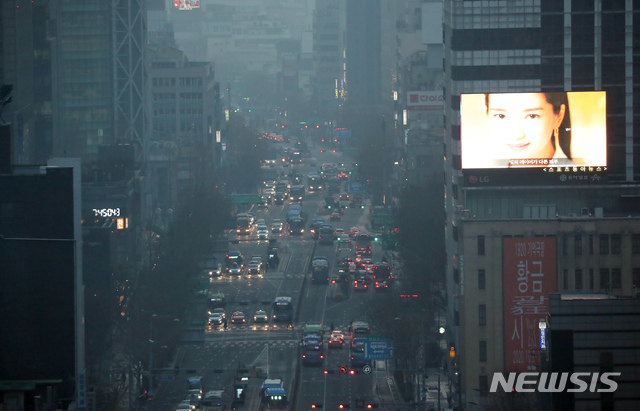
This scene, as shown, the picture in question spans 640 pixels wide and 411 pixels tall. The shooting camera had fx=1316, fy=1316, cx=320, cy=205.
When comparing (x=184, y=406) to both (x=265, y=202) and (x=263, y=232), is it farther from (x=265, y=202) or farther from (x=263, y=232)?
(x=265, y=202)

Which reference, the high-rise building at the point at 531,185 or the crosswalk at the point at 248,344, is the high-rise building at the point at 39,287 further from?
the crosswalk at the point at 248,344

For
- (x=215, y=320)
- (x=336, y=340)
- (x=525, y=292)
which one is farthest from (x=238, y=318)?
(x=525, y=292)

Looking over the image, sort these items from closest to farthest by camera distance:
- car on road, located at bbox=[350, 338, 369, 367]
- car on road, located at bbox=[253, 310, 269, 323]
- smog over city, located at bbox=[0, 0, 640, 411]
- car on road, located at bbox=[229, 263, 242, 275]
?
smog over city, located at bbox=[0, 0, 640, 411], car on road, located at bbox=[350, 338, 369, 367], car on road, located at bbox=[253, 310, 269, 323], car on road, located at bbox=[229, 263, 242, 275]

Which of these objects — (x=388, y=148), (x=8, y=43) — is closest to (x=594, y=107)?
(x=8, y=43)

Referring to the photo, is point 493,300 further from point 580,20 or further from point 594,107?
point 580,20

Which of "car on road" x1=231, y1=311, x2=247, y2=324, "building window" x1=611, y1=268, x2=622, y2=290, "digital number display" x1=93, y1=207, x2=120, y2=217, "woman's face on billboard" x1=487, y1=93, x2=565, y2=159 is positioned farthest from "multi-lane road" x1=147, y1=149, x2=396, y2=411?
"woman's face on billboard" x1=487, y1=93, x2=565, y2=159

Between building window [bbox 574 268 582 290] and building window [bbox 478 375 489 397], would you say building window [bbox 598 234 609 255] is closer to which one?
building window [bbox 574 268 582 290]

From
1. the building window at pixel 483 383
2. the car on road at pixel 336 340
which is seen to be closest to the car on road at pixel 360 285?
the car on road at pixel 336 340
